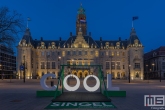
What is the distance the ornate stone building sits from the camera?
330 ft

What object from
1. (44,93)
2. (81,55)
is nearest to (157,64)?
(81,55)

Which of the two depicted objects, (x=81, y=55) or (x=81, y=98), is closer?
(x=81, y=98)

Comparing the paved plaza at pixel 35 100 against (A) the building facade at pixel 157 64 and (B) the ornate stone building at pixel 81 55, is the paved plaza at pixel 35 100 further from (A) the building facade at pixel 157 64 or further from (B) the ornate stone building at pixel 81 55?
(B) the ornate stone building at pixel 81 55

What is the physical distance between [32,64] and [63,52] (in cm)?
1456

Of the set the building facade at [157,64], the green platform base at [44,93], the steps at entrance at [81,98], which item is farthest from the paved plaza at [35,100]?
the building facade at [157,64]

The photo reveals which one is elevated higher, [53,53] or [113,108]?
[53,53]

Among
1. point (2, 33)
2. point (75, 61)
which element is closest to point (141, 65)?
point (75, 61)

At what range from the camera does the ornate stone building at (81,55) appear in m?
100

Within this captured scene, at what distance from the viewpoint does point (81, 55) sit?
A: 103375 millimetres

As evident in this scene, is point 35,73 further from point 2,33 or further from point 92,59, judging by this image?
point 2,33

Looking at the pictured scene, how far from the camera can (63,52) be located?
10375 cm

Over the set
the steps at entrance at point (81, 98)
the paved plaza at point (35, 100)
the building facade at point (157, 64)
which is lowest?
the paved plaza at point (35, 100)

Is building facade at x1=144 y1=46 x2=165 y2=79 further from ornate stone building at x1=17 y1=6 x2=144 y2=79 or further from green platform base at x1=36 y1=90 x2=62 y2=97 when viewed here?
green platform base at x1=36 y1=90 x2=62 y2=97

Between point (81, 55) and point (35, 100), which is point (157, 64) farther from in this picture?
point (35, 100)
